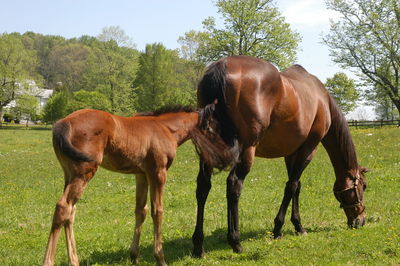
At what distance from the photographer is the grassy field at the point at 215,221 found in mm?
5656

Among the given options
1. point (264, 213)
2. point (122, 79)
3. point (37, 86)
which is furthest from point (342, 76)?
point (264, 213)

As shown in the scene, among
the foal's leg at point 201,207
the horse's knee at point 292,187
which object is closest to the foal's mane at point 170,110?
the foal's leg at point 201,207

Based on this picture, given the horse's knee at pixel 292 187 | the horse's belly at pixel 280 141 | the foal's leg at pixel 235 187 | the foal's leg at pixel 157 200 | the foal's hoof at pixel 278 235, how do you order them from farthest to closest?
1. the horse's knee at pixel 292 187
2. the foal's hoof at pixel 278 235
3. the horse's belly at pixel 280 141
4. the foal's leg at pixel 235 187
5. the foal's leg at pixel 157 200

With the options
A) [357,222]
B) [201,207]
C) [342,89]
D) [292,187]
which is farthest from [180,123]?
[342,89]

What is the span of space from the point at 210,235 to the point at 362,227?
2.73 meters

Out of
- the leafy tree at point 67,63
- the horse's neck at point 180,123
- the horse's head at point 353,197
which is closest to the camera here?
the horse's neck at point 180,123

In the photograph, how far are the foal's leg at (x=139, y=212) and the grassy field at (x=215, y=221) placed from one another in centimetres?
16

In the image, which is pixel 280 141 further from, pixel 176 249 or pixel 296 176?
pixel 176 249

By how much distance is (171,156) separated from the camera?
5273mm

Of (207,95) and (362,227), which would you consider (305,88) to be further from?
(362,227)

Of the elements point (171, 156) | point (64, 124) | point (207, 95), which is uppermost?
point (207, 95)

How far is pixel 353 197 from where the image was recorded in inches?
302

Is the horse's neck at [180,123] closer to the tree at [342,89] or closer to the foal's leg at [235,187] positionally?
the foal's leg at [235,187]

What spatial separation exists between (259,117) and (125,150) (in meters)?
2.00
